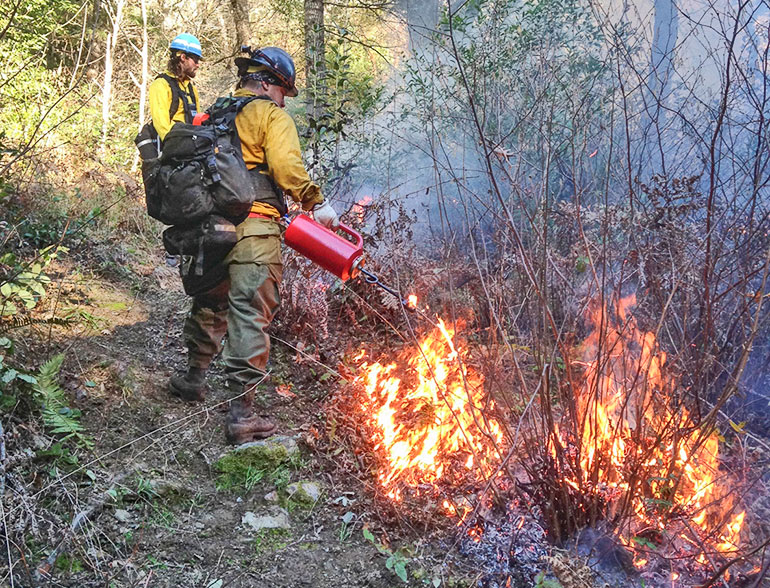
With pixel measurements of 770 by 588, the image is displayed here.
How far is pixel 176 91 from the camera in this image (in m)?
4.72

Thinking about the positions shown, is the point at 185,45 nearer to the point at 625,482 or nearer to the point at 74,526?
the point at 74,526

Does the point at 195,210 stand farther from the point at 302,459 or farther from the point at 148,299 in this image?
the point at 148,299

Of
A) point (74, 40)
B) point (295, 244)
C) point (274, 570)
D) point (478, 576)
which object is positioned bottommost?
point (274, 570)

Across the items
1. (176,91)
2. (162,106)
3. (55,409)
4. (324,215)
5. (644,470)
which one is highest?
(176,91)

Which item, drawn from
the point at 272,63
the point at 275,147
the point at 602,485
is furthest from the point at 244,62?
the point at 602,485

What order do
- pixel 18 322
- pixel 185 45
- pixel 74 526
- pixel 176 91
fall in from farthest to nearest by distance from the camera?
1. pixel 185 45
2. pixel 176 91
3. pixel 18 322
4. pixel 74 526

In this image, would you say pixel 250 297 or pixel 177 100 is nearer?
pixel 250 297

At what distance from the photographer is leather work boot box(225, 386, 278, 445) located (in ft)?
11.5

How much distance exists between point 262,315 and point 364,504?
121 centimetres

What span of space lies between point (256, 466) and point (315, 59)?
4.84 meters

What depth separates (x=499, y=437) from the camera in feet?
11.6

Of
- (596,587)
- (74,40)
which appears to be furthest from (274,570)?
(74,40)

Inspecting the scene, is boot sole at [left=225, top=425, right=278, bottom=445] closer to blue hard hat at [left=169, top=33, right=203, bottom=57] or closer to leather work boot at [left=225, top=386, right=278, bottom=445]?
leather work boot at [left=225, top=386, right=278, bottom=445]

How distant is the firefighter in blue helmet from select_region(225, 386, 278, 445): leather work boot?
2116 mm
